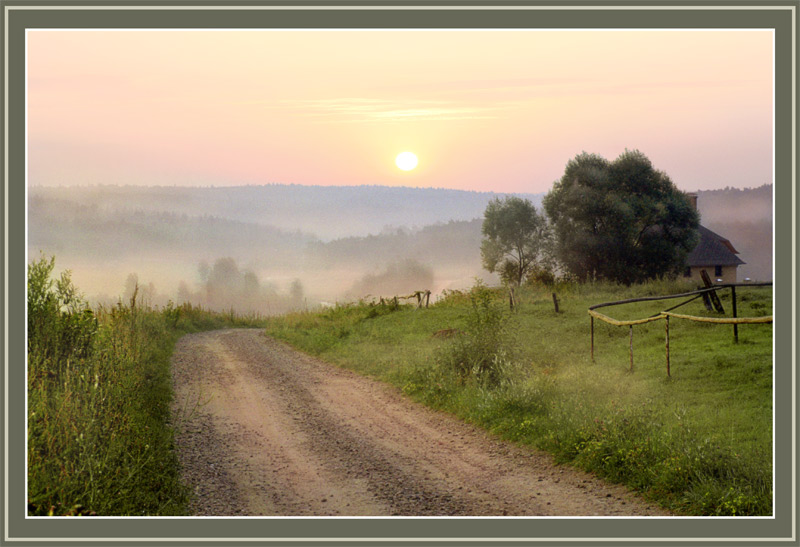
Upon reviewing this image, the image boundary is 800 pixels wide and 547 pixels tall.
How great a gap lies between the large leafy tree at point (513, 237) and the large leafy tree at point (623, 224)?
1530 mm

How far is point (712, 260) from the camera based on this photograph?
31.5m

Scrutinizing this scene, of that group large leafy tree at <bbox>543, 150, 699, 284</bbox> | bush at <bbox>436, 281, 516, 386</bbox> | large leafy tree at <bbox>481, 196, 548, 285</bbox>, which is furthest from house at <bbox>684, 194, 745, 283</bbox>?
bush at <bbox>436, 281, 516, 386</bbox>

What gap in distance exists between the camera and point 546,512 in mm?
6152

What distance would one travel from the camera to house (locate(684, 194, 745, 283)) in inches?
1205

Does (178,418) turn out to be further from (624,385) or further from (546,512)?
(624,385)

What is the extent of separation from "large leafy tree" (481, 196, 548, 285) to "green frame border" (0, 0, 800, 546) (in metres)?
26.3

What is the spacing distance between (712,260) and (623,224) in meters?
5.83

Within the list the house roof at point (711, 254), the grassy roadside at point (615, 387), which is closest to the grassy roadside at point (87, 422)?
the grassy roadside at point (615, 387)

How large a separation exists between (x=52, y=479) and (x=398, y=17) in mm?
5507

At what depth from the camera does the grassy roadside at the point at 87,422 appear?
19.1 feet

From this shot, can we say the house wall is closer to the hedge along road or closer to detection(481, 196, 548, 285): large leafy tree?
detection(481, 196, 548, 285): large leafy tree

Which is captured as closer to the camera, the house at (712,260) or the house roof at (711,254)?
the house at (712,260)

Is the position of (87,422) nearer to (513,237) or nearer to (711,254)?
(513,237)

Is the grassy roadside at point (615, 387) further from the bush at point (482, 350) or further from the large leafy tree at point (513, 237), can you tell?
the large leafy tree at point (513, 237)
